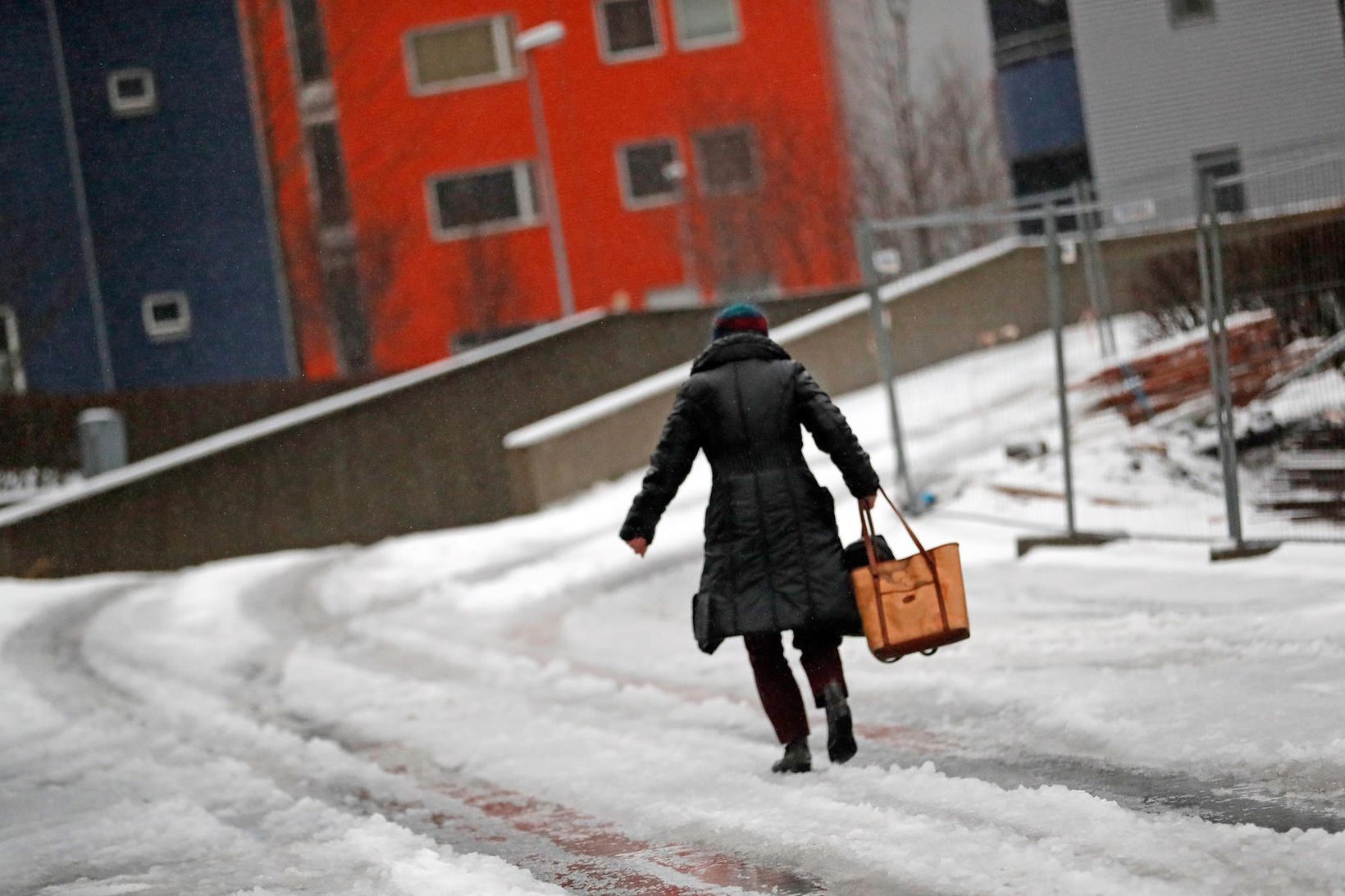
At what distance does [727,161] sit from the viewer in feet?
116

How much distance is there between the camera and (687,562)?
14.2 m

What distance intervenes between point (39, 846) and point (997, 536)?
819 centimetres

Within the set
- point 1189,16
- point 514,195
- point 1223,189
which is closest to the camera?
point 1223,189

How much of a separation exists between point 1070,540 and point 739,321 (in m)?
5.97

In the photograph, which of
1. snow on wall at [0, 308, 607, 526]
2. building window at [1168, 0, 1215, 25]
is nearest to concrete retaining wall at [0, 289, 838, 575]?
snow on wall at [0, 308, 607, 526]

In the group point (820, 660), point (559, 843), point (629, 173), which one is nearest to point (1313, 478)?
point (820, 660)

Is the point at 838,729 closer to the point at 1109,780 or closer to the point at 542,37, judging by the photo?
the point at 1109,780

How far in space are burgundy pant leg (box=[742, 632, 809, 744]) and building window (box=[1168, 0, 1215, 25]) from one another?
26.4 metres

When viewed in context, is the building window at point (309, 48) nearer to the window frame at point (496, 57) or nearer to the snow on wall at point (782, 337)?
the window frame at point (496, 57)

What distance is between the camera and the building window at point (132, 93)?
33.9 m

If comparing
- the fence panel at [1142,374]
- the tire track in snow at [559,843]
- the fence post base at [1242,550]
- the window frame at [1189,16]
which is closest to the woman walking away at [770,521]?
the tire track in snow at [559,843]

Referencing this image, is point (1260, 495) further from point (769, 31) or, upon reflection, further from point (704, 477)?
point (769, 31)

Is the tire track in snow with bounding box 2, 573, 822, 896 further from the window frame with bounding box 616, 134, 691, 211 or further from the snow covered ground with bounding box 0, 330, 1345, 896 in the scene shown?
the window frame with bounding box 616, 134, 691, 211

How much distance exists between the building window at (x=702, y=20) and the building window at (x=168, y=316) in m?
12.8
